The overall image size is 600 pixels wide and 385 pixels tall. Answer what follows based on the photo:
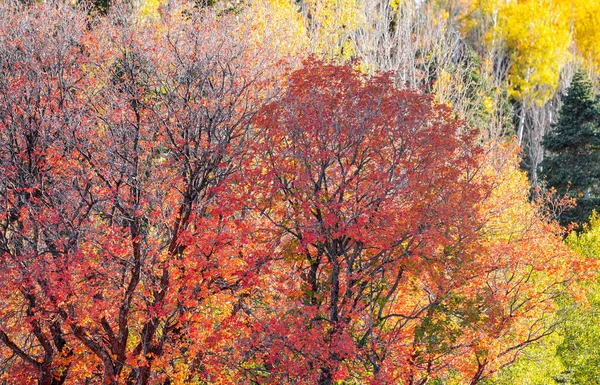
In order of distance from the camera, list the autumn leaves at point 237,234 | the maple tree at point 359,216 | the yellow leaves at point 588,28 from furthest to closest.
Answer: the yellow leaves at point 588,28
the autumn leaves at point 237,234
the maple tree at point 359,216

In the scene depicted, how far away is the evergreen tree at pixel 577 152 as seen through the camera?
3225 cm

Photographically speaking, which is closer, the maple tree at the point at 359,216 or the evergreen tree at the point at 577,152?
the maple tree at the point at 359,216

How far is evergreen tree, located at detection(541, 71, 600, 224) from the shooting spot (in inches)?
1270

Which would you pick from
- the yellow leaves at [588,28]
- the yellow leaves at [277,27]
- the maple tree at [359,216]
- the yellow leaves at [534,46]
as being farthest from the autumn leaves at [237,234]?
the yellow leaves at [588,28]

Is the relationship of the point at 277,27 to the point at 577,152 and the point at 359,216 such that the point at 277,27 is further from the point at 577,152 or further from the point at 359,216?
the point at 577,152

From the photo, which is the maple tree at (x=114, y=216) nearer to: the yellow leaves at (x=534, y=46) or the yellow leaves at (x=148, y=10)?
the yellow leaves at (x=148, y=10)

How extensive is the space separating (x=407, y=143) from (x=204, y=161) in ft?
12.9

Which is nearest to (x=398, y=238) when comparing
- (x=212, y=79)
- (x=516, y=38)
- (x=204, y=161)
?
(x=204, y=161)

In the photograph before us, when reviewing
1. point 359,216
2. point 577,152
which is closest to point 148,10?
point 359,216

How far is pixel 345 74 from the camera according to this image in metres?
12.8

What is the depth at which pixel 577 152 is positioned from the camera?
109 ft

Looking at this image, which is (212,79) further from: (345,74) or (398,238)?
(398,238)

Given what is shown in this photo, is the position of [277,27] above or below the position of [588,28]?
below

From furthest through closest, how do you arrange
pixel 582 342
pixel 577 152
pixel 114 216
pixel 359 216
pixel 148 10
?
pixel 577 152 < pixel 148 10 < pixel 582 342 < pixel 114 216 < pixel 359 216
